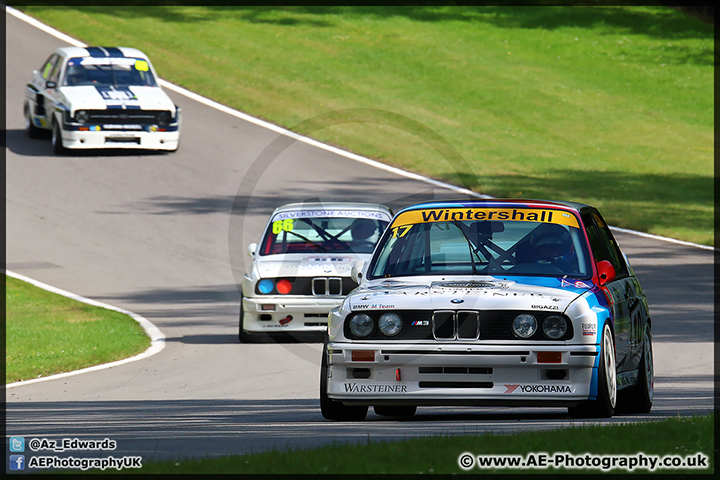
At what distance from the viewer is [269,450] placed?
7.25 m

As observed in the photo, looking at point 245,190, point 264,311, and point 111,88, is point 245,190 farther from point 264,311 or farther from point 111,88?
point 264,311

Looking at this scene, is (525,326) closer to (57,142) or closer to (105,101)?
(105,101)

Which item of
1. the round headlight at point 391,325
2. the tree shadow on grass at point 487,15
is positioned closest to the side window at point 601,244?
the round headlight at point 391,325

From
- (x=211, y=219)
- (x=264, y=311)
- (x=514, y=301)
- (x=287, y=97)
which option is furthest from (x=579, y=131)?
(x=514, y=301)

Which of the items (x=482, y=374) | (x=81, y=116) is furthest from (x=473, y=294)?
(x=81, y=116)

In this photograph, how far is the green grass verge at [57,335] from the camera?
1352 centimetres

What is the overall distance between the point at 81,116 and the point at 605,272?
18616 mm

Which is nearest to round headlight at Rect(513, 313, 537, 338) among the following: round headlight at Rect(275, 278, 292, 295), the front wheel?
round headlight at Rect(275, 278, 292, 295)

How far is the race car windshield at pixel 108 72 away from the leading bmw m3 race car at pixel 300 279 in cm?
1156

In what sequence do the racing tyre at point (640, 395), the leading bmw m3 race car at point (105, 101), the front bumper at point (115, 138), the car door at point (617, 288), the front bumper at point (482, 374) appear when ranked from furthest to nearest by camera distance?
the front bumper at point (115, 138), the leading bmw m3 race car at point (105, 101), the racing tyre at point (640, 395), the car door at point (617, 288), the front bumper at point (482, 374)

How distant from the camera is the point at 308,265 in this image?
1479 centimetres

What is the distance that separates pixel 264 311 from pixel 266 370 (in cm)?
192

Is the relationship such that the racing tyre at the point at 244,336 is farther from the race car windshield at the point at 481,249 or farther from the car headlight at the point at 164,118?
the car headlight at the point at 164,118

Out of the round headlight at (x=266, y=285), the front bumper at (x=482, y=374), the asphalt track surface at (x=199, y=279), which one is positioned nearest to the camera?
the front bumper at (x=482, y=374)
